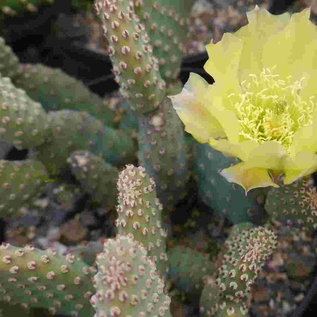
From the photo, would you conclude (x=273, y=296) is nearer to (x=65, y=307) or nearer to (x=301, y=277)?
(x=301, y=277)

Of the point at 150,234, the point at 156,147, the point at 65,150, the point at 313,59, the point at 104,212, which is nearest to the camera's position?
the point at 313,59

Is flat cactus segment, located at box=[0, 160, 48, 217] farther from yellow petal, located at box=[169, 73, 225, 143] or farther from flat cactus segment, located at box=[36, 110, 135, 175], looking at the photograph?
yellow petal, located at box=[169, 73, 225, 143]

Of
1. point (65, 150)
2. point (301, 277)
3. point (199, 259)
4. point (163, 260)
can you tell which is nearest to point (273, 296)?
point (301, 277)

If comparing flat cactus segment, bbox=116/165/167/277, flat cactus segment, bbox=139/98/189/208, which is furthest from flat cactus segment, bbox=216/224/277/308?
flat cactus segment, bbox=139/98/189/208

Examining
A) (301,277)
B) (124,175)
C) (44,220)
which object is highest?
(124,175)

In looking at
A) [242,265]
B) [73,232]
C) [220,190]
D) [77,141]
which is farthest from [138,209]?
[73,232]

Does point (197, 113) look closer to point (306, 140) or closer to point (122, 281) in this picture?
point (306, 140)
